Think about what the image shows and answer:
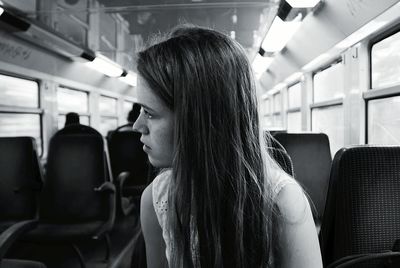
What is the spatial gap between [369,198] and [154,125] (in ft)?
2.70

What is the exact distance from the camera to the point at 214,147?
2.78 feet

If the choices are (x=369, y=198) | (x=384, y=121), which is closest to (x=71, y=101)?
(x=384, y=121)

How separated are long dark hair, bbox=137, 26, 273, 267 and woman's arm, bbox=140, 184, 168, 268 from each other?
197 mm

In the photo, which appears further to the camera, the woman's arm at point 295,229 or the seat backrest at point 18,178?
the seat backrest at point 18,178

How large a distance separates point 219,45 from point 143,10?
293 centimetres

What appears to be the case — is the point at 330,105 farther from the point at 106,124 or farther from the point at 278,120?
the point at 106,124

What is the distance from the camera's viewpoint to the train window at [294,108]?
6.35 m

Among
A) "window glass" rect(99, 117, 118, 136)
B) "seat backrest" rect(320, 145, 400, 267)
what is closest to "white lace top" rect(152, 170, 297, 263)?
"seat backrest" rect(320, 145, 400, 267)

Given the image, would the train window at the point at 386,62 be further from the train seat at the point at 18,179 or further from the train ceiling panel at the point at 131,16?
the train seat at the point at 18,179

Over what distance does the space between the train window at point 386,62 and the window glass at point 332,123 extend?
0.71 m

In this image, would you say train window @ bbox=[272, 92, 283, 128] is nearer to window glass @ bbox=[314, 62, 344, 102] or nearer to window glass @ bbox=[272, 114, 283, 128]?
window glass @ bbox=[272, 114, 283, 128]

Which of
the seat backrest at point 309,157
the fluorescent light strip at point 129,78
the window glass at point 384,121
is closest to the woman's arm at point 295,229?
the seat backrest at point 309,157

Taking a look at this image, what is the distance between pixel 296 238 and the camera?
856 mm

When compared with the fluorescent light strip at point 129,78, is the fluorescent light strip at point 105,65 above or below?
below
